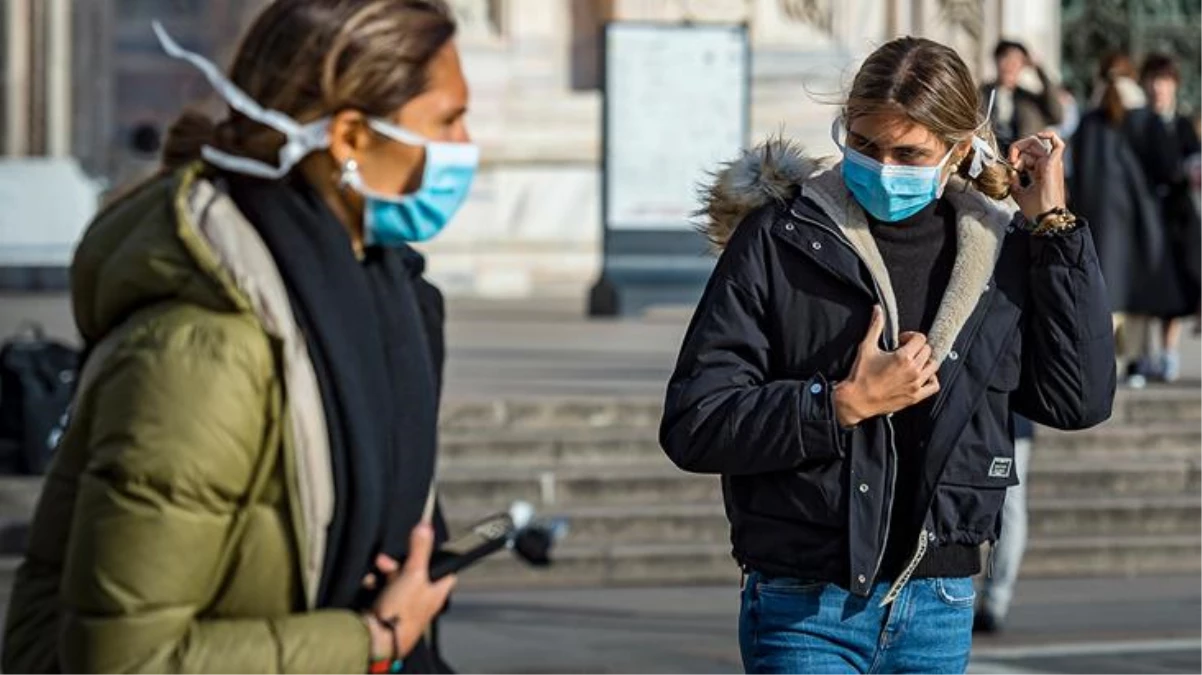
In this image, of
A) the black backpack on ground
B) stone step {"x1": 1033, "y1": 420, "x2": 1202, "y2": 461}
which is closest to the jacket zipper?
the black backpack on ground

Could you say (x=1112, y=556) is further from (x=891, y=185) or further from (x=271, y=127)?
(x=271, y=127)

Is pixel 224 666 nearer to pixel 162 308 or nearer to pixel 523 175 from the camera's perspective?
pixel 162 308

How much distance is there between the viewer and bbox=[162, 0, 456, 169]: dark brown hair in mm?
3066

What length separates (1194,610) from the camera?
10.2 m

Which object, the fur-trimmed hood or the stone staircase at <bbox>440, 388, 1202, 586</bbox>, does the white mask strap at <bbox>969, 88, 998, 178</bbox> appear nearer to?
the fur-trimmed hood

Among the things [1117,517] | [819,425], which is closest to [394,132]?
[819,425]

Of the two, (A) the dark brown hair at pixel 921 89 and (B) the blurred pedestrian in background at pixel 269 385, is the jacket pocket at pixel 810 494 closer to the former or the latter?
(A) the dark brown hair at pixel 921 89

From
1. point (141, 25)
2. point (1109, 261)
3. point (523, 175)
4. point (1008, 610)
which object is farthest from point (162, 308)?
point (141, 25)

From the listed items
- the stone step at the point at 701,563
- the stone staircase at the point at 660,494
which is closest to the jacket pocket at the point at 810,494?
the stone step at the point at 701,563

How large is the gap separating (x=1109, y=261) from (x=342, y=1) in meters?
11.3

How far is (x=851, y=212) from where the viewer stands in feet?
14.9

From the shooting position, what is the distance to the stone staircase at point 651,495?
1076 cm

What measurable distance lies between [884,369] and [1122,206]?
1005 cm

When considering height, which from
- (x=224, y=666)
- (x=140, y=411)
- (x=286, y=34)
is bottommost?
(x=224, y=666)
